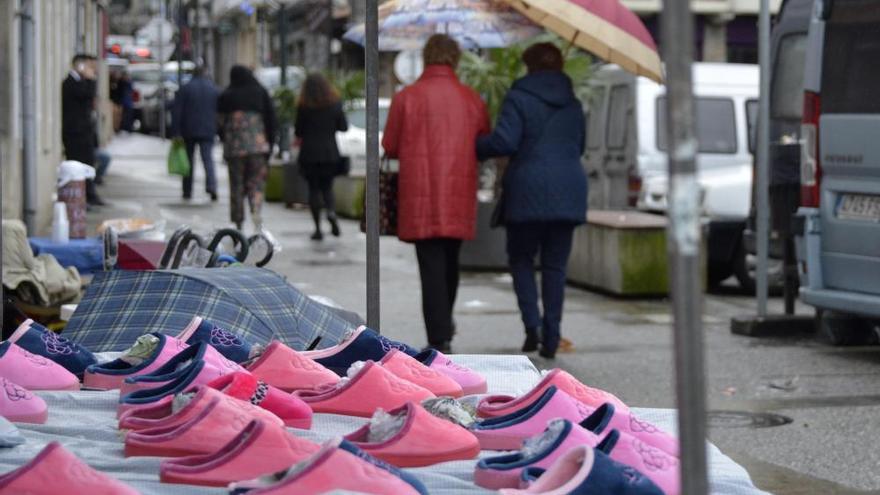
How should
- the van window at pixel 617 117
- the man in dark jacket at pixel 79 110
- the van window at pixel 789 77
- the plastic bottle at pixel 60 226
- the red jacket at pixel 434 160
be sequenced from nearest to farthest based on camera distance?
the red jacket at pixel 434 160
the plastic bottle at pixel 60 226
the van window at pixel 789 77
the van window at pixel 617 117
the man in dark jacket at pixel 79 110

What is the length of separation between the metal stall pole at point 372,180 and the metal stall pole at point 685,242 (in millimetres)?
3458

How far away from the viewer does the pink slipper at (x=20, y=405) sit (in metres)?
4.18

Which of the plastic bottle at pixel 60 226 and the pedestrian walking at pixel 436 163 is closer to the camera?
the pedestrian walking at pixel 436 163

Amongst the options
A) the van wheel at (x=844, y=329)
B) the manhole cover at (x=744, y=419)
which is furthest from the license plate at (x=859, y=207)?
the manhole cover at (x=744, y=419)

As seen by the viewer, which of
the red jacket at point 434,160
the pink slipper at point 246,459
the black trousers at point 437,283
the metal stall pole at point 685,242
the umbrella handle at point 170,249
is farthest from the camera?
the black trousers at point 437,283

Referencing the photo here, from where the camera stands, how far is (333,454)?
3330 millimetres

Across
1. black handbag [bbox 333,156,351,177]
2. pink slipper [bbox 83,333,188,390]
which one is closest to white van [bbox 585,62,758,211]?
black handbag [bbox 333,156,351,177]

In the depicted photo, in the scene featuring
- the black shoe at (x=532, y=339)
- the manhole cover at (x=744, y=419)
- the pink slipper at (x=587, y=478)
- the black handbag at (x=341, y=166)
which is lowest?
the manhole cover at (x=744, y=419)

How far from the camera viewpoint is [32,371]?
15.1 feet

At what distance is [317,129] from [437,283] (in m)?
8.98

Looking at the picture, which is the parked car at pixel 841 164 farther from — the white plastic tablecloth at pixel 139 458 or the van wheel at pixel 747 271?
the white plastic tablecloth at pixel 139 458

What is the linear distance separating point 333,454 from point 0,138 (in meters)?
11.8

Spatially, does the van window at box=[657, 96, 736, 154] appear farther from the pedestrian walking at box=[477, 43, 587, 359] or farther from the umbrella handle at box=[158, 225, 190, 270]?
the umbrella handle at box=[158, 225, 190, 270]

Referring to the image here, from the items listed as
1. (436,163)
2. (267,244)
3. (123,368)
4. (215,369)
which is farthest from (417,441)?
(436,163)
